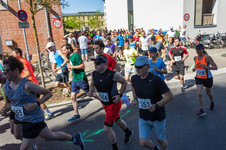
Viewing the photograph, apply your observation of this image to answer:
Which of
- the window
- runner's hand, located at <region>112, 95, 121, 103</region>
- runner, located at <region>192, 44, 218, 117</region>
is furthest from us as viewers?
the window

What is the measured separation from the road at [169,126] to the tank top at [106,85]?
110 cm

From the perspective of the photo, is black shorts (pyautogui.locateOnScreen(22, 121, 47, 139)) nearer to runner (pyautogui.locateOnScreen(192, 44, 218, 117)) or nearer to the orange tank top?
runner (pyautogui.locateOnScreen(192, 44, 218, 117))

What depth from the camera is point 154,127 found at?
3023 mm

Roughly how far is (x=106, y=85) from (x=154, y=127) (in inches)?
43.5

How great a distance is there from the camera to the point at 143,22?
82.0 ft

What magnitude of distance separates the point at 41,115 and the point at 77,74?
209 cm

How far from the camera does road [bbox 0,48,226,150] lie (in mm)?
3924

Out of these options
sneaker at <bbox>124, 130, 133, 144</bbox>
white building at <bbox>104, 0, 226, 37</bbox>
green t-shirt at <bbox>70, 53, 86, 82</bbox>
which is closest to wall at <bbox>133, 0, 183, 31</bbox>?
white building at <bbox>104, 0, 226, 37</bbox>

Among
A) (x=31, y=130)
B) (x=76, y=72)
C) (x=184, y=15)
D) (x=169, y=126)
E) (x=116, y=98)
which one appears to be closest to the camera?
(x=31, y=130)

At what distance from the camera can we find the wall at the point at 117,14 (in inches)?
1417

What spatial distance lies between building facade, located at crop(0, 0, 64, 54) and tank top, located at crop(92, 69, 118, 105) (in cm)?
1127

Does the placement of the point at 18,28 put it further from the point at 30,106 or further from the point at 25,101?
the point at 30,106

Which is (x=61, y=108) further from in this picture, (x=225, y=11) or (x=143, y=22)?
(x=143, y=22)

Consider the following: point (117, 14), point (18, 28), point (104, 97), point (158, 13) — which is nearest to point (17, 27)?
point (18, 28)
